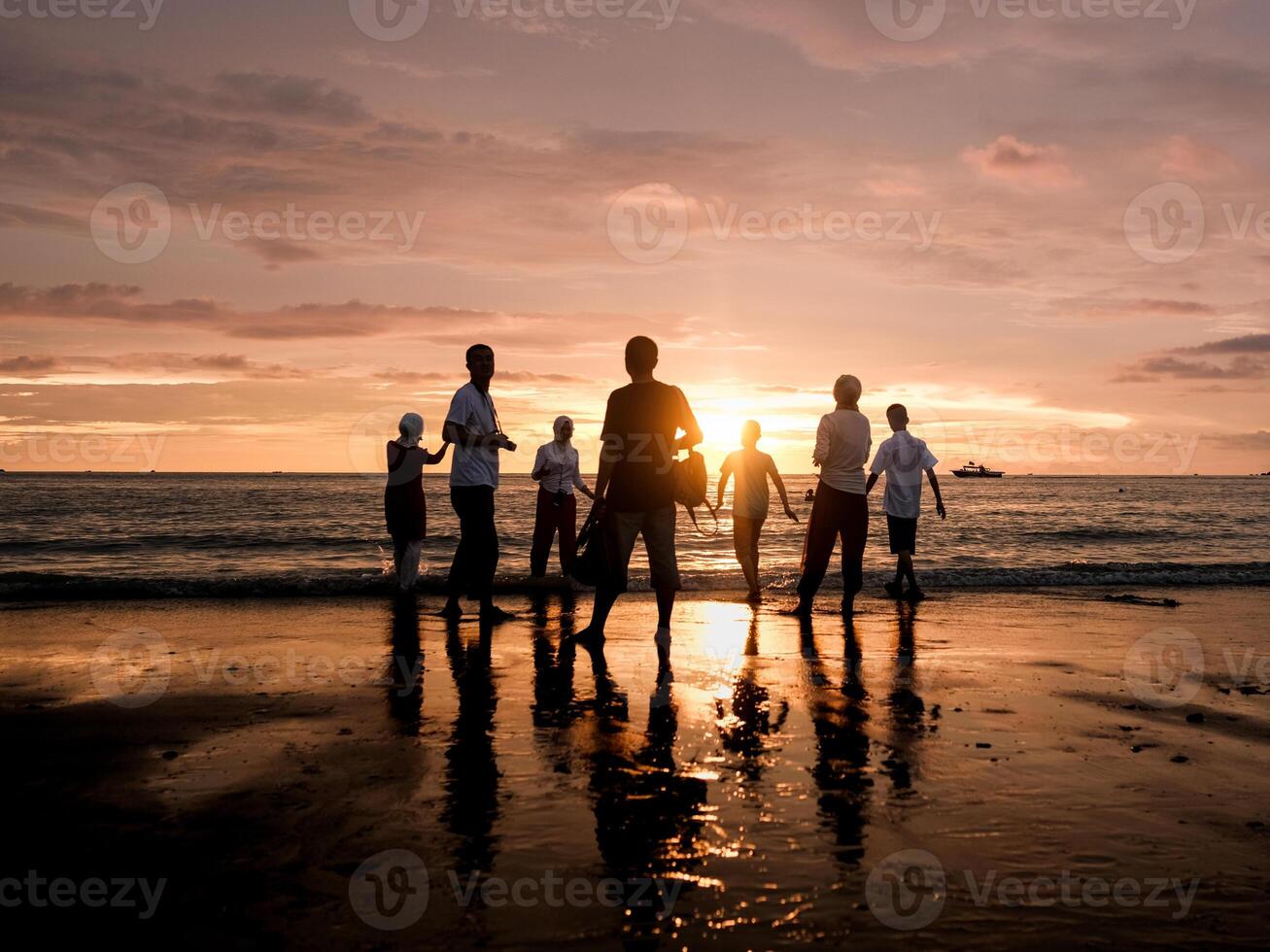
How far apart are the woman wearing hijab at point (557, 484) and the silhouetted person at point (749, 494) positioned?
2051 mm

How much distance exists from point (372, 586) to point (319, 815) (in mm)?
8798

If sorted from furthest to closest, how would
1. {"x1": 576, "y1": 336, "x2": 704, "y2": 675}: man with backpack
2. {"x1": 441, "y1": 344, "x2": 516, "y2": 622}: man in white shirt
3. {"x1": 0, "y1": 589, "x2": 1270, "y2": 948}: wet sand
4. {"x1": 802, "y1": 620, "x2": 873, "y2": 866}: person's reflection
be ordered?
{"x1": 441, "y1": 344, "x2": 516, "y2": 622}: man in white shirt, {"x1": 576, "y1": 336, "x2": 704, "y2": 675}: man with backpack, {"x1": 802, "y1": 620, "x2": 873, "y2": 866}: person's reflection, {"x1": 0, "y1": 589, "x2": 1270, "y2": 948}: wet sand

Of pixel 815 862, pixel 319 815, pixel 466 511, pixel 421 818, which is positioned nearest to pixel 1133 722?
pixel 815 862

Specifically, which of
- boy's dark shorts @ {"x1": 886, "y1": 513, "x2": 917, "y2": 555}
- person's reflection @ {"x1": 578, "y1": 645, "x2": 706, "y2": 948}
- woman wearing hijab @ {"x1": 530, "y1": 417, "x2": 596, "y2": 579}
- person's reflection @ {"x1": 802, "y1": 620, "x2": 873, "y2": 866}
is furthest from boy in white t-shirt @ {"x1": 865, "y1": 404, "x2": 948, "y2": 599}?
person's reflection @ {"x1": 578, "y1": 645, "x2": 706, "y2": 948}

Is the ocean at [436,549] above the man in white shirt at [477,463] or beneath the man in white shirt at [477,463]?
beneath

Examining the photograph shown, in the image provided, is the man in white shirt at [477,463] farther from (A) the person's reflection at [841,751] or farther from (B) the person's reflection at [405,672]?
(A) the person's reflection at [841,751]

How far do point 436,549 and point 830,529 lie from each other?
16060 millimetres

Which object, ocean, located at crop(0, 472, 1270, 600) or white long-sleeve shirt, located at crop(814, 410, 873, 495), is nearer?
white long-sleeve shirt, located at crop(814, 410, 873, 495)

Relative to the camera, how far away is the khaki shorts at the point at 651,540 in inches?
258

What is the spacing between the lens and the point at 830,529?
29.8ft

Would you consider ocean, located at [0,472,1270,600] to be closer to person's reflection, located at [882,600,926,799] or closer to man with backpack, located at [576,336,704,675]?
person's reflection, located at [882,600,926,799]

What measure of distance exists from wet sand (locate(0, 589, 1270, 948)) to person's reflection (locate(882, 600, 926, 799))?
0.03 m

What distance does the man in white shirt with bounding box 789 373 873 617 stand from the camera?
29.4 feet

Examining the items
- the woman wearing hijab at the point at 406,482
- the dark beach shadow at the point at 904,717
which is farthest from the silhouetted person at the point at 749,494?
the woman wearing hijab at the point at 406,482
